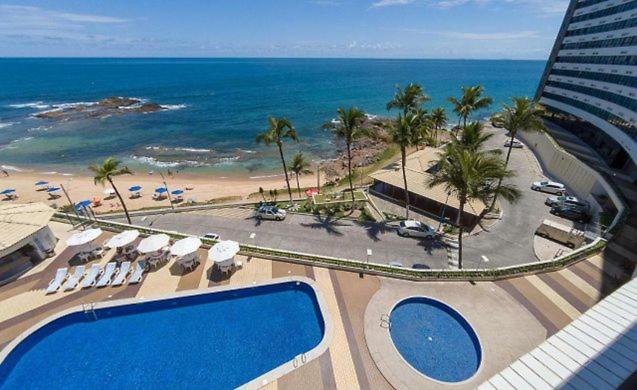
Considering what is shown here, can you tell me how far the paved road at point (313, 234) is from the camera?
27250 mm

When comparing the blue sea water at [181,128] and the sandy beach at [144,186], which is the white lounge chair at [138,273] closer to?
the sandy beach at [144,186]

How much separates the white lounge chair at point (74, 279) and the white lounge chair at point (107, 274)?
154cm

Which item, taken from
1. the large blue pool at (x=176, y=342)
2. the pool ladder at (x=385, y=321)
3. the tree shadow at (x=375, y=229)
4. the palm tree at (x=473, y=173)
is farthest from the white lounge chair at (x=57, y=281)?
the palm tree at (x=473, y=173)

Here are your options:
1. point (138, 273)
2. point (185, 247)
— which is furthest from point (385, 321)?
point (138, 273)

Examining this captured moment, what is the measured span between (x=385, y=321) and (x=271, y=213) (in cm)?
1919

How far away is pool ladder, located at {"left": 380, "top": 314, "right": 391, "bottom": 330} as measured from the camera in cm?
1834

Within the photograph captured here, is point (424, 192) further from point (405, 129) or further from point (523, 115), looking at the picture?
point (523, 115)

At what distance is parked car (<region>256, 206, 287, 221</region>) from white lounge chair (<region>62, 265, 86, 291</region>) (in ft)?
55.7

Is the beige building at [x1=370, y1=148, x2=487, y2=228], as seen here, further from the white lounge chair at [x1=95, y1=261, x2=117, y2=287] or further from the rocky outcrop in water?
the rocky outcrop in water

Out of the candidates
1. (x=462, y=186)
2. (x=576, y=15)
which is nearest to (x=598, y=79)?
(x=576, y=15)

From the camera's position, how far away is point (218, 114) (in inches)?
4235

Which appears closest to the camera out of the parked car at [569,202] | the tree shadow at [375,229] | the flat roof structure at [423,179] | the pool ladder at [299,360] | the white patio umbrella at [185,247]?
the pool ladder at [299,360]

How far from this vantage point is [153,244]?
24.0m

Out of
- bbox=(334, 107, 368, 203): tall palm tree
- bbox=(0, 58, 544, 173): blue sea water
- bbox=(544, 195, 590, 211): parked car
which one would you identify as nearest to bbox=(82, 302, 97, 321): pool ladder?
bbox=(334, 107, 368, 203): tall palm tree
